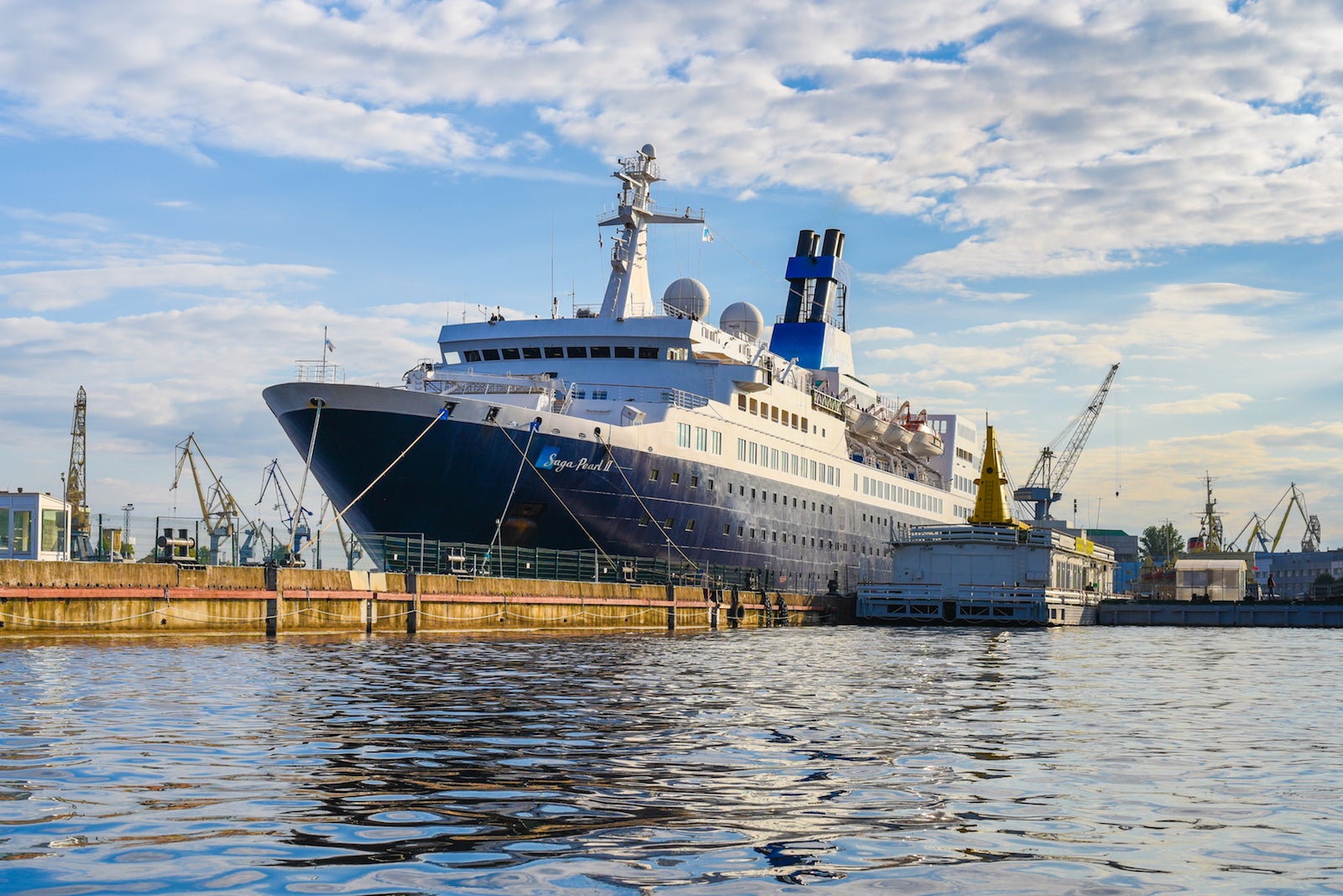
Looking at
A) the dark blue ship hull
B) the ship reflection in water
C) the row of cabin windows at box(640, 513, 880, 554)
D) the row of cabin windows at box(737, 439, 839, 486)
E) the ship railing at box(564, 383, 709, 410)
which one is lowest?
the ship reflection in water

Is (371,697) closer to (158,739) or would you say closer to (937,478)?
(158,739)

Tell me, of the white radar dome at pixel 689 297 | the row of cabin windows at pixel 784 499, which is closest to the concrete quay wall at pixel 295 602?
the row of cabin windows at pixel 784 499

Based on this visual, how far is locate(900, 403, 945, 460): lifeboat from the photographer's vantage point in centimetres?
8138

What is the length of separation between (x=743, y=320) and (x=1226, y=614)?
31.2 m

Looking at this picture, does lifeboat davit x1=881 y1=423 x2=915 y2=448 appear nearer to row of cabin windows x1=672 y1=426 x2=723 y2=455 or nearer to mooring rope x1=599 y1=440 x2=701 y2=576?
row of cabin windows x1=672 y1=426 x2=723 y2=455

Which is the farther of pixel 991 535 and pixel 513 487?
pixel 991 535

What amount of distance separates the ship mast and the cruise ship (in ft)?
0.31

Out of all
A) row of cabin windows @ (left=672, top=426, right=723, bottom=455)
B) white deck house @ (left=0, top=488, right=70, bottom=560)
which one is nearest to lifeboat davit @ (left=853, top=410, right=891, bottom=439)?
row of cabin windows @ (left=672, top=426, right=723, bottom=455)

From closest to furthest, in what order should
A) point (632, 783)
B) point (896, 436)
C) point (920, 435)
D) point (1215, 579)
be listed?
1. point (632, 783)
2. point (896, 436)
3. point (920, 435)
4. point (1215, 579)

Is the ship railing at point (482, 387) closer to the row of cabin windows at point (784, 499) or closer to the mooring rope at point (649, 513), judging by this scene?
the mooring rope at point (649, 513)

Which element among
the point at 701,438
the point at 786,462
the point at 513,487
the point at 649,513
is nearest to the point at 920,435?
the point at 786,462

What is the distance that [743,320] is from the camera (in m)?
65.9

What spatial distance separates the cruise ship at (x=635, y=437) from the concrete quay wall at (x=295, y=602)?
3.49m

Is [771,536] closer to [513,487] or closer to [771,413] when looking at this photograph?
[771,413]
